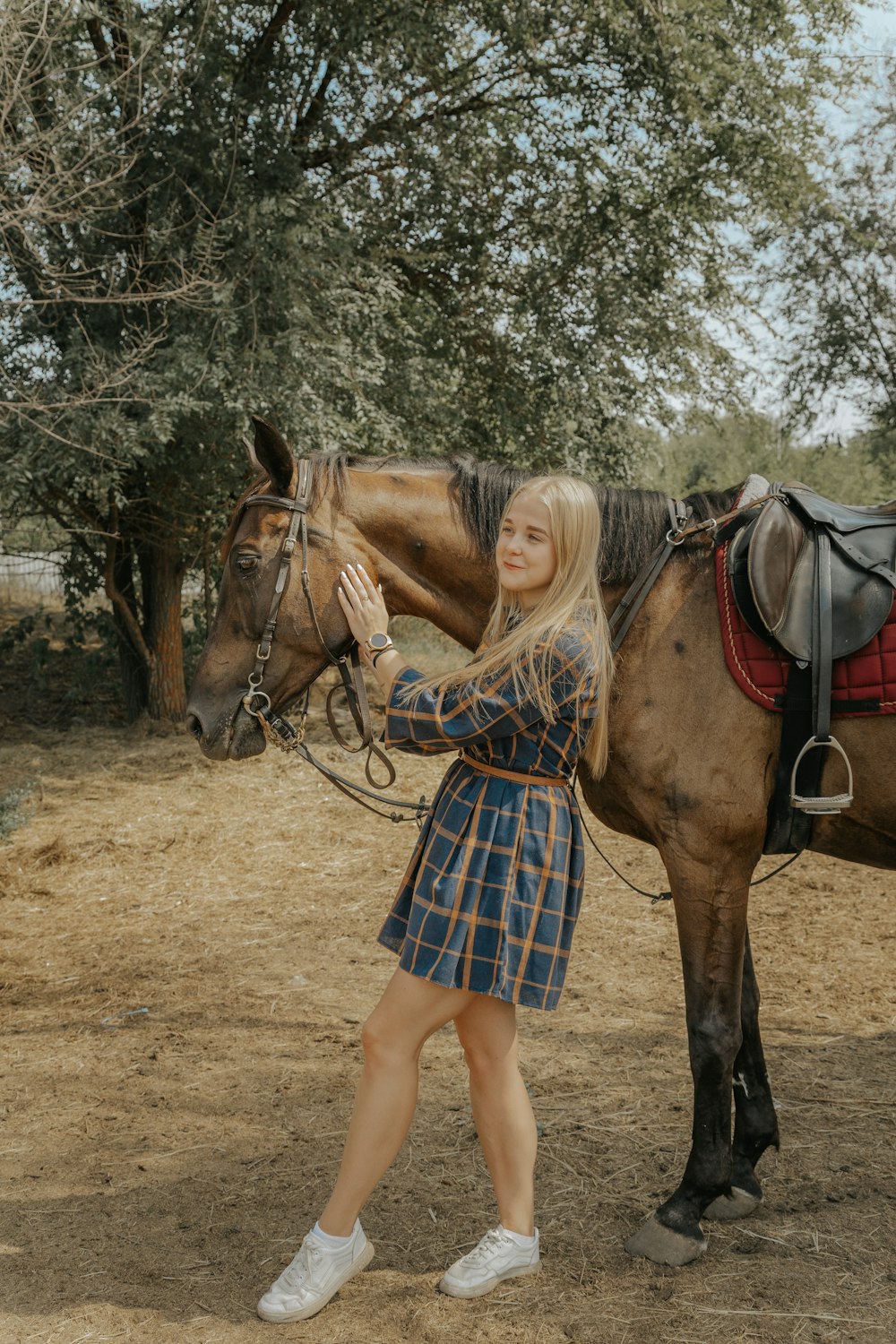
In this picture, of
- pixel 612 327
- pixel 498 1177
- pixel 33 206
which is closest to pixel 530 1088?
pixel 498 1177

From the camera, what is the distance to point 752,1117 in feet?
9.95

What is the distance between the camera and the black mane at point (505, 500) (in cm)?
275

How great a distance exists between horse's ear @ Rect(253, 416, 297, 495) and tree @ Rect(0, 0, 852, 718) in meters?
4.08

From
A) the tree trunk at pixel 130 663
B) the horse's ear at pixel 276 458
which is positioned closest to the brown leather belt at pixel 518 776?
the horse's ear at pixel 276 458

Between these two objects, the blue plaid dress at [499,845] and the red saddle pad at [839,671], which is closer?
the blue plaid dress at [499,845]

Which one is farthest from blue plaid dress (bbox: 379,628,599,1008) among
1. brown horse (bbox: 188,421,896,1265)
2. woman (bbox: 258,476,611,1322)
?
brown horse (bbox: 188,421,896,1265)

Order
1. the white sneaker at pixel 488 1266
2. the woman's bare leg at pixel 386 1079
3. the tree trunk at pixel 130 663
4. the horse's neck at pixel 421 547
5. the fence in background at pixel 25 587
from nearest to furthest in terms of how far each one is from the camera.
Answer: the woman's bare leg at pixel 386 1079 → the white sneaker at pixel 488 1266 → the horse's neck at pixel 421 547 → the tree trunk at pixel 130 663 → the fence in background at pixel 25 587

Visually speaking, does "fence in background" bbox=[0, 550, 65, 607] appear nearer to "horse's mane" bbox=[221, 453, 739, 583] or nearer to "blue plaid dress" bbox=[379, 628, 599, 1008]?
"horse's mane" bbox=[221, 453, 739, 583]

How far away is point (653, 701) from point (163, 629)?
7.98 meters

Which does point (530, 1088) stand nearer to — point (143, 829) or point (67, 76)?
point (143, 829)

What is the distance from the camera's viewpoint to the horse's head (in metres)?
2.77

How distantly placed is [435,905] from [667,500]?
4.17ft

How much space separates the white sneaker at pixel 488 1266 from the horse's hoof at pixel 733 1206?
2.17 ft

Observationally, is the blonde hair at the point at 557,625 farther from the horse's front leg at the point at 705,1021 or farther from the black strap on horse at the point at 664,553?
the horse's front leg at the point at 705,1021
